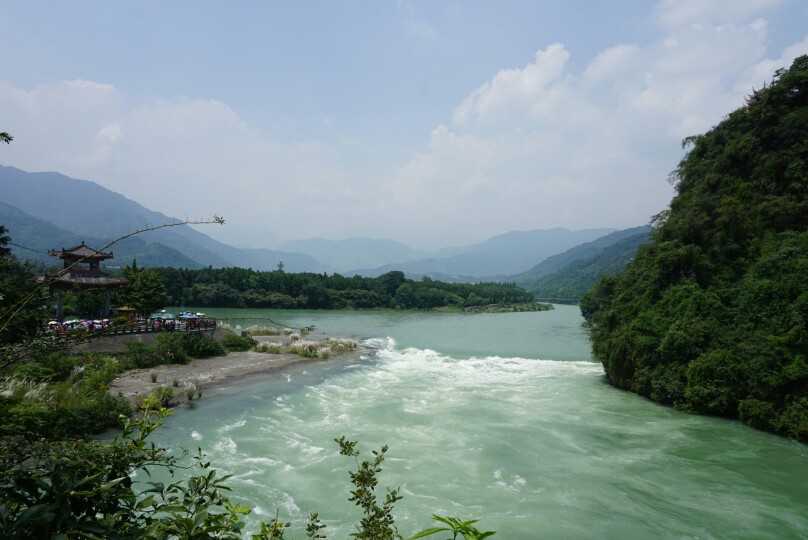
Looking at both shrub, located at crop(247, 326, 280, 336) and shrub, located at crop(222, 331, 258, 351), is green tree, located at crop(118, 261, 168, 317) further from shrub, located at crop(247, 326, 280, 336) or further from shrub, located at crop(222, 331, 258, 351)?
shrub, located at crop(222, 331, 258, 351)

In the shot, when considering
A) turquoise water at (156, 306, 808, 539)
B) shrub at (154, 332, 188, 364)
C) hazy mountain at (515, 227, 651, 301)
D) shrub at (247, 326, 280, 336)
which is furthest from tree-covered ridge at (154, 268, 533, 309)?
hazy mountain at (515, 227, 651, 301)

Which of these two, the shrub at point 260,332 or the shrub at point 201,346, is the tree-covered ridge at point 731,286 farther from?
the shrub at point 260,332

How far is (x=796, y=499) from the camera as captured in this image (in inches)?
430

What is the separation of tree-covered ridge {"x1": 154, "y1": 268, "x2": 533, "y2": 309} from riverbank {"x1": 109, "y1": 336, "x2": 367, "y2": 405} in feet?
136

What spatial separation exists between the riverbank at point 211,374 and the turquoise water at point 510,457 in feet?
4.76

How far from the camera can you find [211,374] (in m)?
22.8

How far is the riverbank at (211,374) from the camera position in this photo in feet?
62.0

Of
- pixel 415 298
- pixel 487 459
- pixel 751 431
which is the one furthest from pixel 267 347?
pixel 415 298

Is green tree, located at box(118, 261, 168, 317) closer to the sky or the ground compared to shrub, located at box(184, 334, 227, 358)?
closer to the sky

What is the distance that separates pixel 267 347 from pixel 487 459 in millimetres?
21176

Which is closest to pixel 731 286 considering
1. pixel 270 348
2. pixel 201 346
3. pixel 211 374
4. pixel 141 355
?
pixel 211 374

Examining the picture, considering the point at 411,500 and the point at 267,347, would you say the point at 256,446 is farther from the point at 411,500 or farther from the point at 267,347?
the point at 267,347

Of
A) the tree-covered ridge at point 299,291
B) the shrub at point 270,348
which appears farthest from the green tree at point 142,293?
the tree-covered ridge at point 299,291

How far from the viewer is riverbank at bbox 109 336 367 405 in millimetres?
18906
